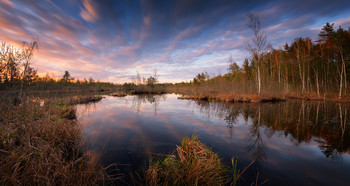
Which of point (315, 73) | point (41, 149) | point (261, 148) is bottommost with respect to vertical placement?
point (261, 148)

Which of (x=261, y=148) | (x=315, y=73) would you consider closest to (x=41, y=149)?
(x=261, y=148)

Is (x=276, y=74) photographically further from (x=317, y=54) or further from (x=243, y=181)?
(x=243, y=181)

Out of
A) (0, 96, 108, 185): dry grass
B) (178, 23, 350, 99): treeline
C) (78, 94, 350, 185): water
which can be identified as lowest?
(78, 94, 350, 185): water

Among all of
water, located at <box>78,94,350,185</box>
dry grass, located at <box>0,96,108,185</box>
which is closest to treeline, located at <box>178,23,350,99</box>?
water, located at <box>78,94,350,185</box>

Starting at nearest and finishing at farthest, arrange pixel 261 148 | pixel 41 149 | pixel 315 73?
pixel 41 149 → pixel 261 148 → pixel 315 73

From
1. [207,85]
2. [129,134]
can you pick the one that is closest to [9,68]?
[129,134]

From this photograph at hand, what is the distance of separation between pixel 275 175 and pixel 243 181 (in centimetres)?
83

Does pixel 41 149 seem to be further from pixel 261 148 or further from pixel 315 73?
pixel 315 73

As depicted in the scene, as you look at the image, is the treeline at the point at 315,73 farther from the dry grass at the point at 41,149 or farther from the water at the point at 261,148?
the dry grass at the point at 41,149

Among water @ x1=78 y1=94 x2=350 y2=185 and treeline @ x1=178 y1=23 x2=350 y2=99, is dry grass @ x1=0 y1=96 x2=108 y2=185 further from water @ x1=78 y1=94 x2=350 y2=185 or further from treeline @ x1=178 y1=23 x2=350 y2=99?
treeline @ x1=178 y1=23 x2=350 y2=99

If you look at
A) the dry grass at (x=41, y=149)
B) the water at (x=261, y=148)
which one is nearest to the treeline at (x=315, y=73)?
the water at (x=261, y=148)

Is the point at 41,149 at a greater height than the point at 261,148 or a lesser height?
greater

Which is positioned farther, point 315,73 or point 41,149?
point 315,73

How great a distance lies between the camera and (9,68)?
3.52m
